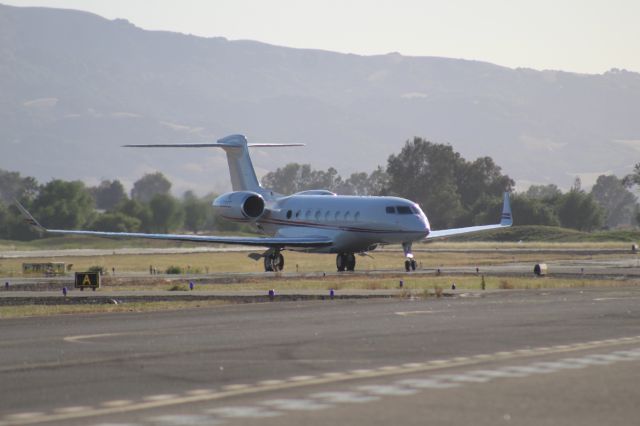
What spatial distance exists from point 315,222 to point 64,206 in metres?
95.2

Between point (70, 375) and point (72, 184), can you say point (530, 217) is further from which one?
point (70, 375)

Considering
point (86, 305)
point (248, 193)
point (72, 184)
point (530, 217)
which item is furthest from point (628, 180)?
point (86, 305)

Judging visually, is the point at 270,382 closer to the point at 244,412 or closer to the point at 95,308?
the point at 244,412

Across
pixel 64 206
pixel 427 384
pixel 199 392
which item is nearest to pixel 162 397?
pixel 199 392

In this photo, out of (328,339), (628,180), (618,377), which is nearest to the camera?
(618,377)

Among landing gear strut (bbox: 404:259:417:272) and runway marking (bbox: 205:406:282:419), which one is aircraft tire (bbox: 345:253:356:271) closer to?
landing gear strut (bbox: 404:259:417:272)

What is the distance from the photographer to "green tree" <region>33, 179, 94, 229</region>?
154750 mm

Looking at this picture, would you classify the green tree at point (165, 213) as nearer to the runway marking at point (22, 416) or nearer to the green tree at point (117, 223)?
the green tree at point (117, 223)

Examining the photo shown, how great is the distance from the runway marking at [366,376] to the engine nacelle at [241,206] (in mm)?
45630

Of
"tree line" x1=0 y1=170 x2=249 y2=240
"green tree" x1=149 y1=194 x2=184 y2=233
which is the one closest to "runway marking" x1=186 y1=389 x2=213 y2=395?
"tree line" x1=0 y1=170 x2=249 y2=240

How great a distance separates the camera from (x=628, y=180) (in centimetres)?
17975

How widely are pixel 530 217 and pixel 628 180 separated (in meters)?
26.4

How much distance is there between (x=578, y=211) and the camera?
17200 cm

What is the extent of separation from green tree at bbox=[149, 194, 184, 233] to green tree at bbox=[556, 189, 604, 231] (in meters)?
59.7
